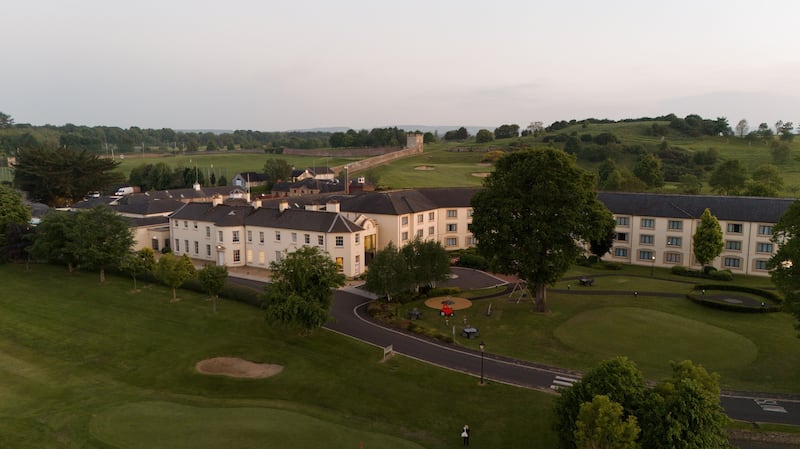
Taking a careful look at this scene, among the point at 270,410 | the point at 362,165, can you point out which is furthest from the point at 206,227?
the point at 362,165

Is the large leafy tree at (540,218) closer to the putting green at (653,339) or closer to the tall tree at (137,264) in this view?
the putting green at (653,339)

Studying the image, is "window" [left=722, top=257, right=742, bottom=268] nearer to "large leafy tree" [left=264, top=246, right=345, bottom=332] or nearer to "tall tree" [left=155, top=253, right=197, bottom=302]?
"large leafy tree" [left=264, top=246, right=345, bottom=332]

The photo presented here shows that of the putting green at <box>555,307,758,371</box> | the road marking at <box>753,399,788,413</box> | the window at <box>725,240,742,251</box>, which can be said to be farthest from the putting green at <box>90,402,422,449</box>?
the window at <box>725,240,742,251</box>

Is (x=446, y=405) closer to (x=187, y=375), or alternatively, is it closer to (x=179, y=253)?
(x=187, y=375)

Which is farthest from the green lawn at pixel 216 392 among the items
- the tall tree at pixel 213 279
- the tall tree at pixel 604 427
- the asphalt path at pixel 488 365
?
the tall tree at pixel 604 427

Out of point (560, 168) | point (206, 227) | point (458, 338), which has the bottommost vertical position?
point (458, 338)

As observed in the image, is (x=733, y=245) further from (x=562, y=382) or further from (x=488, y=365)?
(x=488, y=365)
